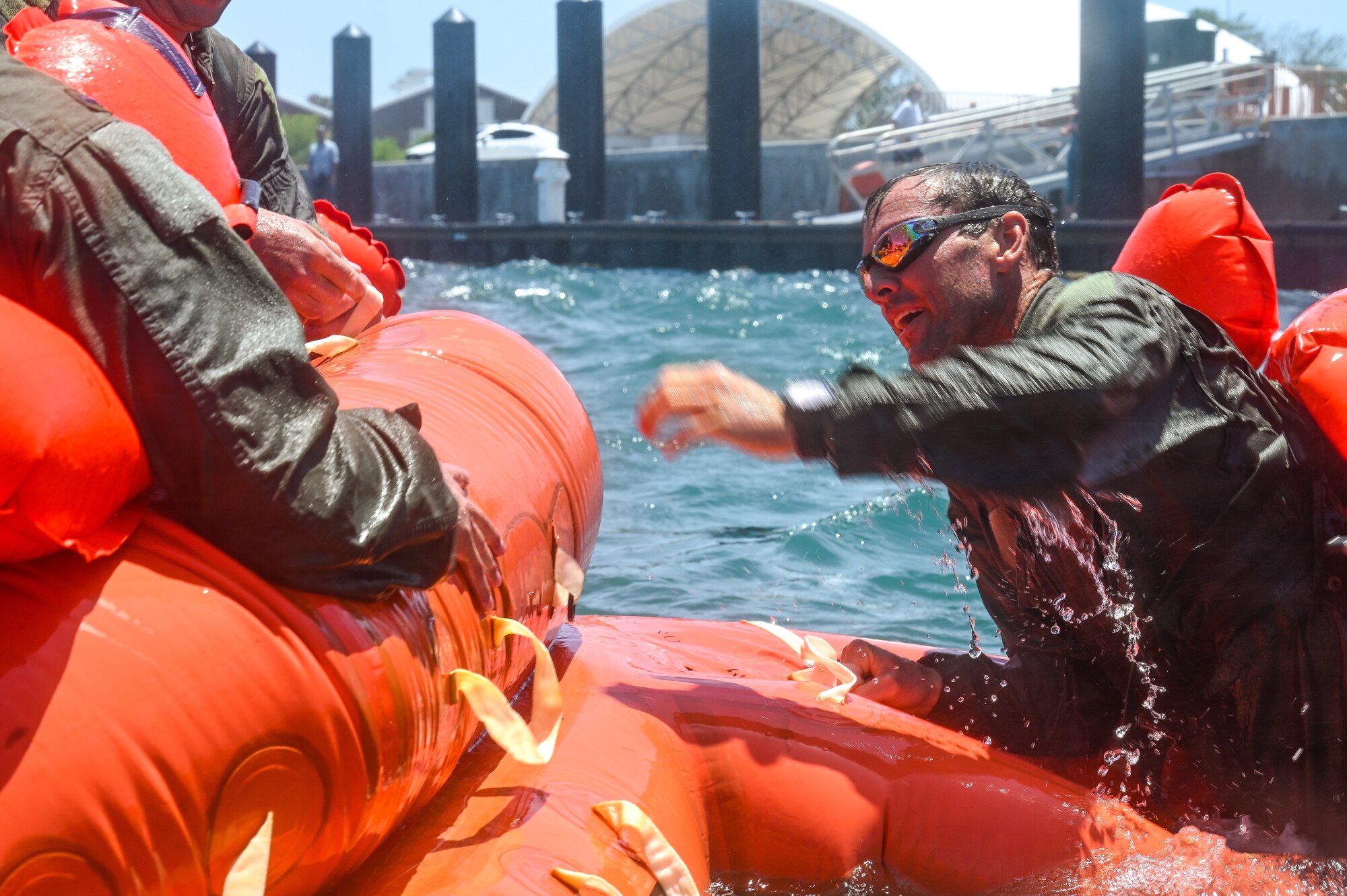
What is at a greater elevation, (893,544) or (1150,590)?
(1150,590)

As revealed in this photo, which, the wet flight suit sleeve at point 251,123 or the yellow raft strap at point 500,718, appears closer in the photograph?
the yellow raft strap at point 500,718

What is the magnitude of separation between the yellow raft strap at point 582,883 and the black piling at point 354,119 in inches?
837

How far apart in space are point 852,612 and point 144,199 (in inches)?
155

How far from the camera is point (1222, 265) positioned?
270 cm

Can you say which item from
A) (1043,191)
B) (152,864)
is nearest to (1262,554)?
(152,864)

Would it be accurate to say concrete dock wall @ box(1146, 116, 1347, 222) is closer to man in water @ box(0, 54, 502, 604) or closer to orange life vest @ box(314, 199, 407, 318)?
orange life vest @ box(314, 199, 407, 318)

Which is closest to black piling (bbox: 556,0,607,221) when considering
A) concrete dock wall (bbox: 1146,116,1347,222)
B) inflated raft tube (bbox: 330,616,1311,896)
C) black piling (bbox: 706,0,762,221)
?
black piling (bbox: 706,0,762,221)

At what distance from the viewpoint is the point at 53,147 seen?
4.62 ft

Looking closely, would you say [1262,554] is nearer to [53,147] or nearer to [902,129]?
[53,147]

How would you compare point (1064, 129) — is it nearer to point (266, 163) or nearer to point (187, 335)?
point (266, 163)

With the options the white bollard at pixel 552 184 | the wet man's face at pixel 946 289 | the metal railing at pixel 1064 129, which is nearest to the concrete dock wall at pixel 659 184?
the white bollard at pixel 552 184

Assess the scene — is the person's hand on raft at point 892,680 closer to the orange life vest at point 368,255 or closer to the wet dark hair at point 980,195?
the wet dark hair at point 980,195

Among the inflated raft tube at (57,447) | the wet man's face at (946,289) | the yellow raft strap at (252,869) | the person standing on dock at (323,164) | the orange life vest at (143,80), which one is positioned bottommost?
the yellow raft strap at (252,869)

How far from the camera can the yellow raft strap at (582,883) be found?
1.81 meters
